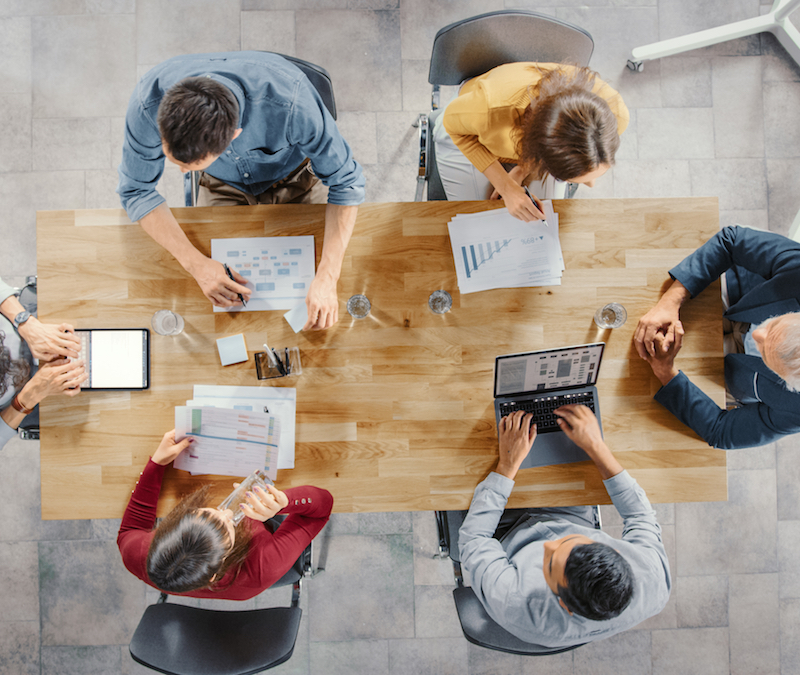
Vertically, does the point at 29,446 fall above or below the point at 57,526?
above

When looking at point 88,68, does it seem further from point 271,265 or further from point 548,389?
point 548,389

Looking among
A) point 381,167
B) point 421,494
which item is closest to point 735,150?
point 381,167

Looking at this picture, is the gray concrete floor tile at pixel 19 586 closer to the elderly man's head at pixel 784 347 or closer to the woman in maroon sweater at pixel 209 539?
the woman in maroon sweater at pixel 209 539

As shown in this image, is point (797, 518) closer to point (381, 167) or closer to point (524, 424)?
point (524, 424)

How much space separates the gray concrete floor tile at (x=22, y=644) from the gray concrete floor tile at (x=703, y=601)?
9.94 feet

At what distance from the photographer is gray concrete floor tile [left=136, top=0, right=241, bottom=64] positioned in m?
2.39

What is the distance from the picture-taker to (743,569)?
7.90ft

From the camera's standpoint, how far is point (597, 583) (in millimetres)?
1352

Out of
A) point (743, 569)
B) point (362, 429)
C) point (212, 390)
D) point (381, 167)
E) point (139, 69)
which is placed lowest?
point (743, 569)

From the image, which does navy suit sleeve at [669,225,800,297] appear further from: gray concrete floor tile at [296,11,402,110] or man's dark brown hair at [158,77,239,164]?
gray concrete floor tile at [296,11,402,110]

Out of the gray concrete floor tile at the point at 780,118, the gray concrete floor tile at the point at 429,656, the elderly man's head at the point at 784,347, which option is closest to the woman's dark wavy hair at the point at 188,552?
the gray concrete floor tile at the point at 429,656

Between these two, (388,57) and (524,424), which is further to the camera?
(388,57)

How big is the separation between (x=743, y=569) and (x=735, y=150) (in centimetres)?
203

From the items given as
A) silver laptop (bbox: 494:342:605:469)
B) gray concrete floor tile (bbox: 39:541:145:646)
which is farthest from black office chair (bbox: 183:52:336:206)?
gray concrete floor tile (bbox: 39:541:145:646)
